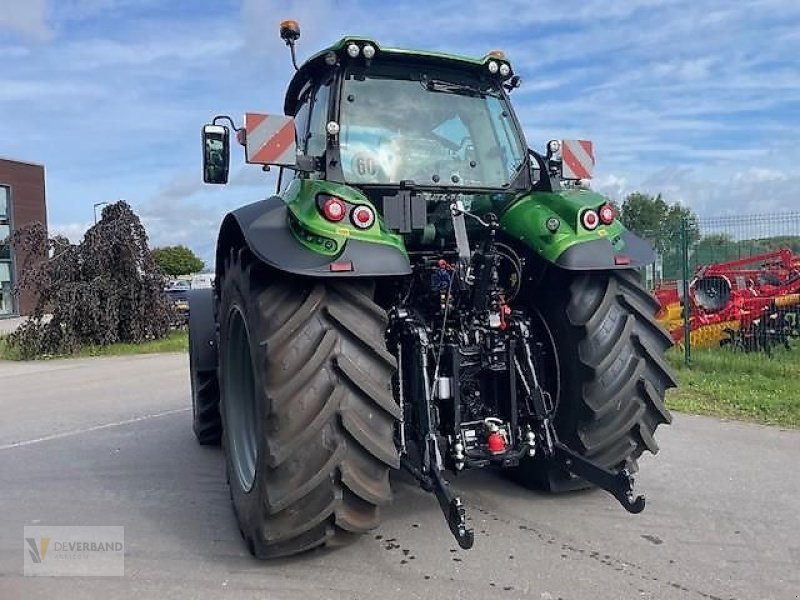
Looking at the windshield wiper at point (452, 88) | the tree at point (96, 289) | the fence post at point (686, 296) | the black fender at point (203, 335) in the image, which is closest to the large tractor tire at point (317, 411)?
the windshield wiper at point (452, 88)

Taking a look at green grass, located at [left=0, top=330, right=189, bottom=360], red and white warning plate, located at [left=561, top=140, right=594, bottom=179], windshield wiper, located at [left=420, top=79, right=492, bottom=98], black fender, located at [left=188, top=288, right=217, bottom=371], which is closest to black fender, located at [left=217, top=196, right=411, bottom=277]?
windshield wiper, located at [left=420, top=79, right=492, bottom=98]

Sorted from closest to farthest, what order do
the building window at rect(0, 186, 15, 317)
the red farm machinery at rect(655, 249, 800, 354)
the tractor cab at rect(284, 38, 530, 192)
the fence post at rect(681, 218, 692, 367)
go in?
the tractor cab at rect(284, 38, 530, 192)
the fence post at rect(681, 218, 692, 367)
the red farm machinery at rect(655, 249, 800, 354)
the building window at rect(0, 186, 15, 317)

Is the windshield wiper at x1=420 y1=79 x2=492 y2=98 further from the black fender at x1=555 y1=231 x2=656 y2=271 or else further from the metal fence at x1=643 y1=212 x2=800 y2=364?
the metal fence at x1=643 y1=212 x2=800 y2=364

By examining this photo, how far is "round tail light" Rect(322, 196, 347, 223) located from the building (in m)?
34.8

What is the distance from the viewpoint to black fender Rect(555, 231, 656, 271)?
3881 mm

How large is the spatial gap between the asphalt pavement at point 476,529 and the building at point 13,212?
31.9m

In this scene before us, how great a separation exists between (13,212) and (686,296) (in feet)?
113

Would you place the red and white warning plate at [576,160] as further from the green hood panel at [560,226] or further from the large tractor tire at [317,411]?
the large tractor tire at [317,411]

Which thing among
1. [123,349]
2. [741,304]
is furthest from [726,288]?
[123,349]

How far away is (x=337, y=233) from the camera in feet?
11.2

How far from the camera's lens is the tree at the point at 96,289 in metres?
16.2

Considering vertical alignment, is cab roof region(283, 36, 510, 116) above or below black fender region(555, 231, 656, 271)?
above

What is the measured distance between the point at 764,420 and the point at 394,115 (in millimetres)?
4788

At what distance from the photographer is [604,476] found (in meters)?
3.76
